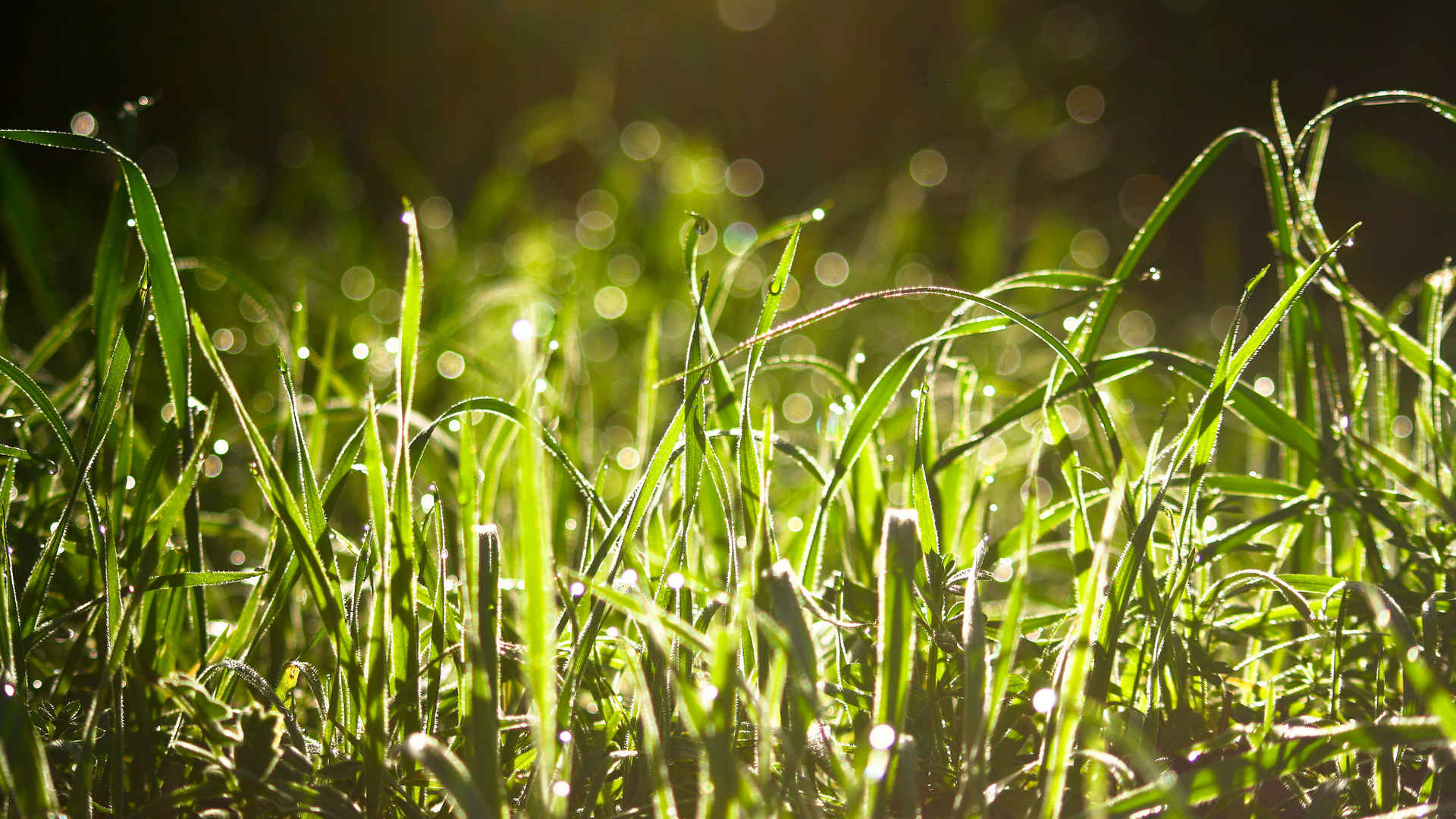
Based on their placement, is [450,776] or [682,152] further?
[682,152]

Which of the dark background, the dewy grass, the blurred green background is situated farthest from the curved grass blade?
the dark background

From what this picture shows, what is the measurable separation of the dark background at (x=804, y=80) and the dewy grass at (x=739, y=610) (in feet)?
4.96

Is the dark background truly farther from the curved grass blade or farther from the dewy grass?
the curved grass blade

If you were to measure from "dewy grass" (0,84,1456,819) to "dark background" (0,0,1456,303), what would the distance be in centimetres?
151

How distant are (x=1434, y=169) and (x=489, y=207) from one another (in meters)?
2.09

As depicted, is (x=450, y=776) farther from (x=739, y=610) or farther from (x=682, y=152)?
(x=682, y=152)

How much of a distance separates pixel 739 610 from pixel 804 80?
3.18 meters

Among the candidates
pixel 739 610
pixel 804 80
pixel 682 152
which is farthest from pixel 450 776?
pixel 804 80

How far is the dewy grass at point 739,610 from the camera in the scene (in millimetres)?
417

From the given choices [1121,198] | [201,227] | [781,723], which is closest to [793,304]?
[201,227]

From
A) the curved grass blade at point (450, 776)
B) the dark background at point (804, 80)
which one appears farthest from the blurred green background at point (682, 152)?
the curved grass blade at point (450, 776)

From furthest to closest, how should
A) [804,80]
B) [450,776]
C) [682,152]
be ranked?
1. [804,80]
2. [682,152]
3. [450,776]

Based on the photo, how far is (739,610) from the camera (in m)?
0.41

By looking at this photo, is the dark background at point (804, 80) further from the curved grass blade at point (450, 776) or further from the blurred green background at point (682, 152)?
the curved grass blade at point (450, 776)
